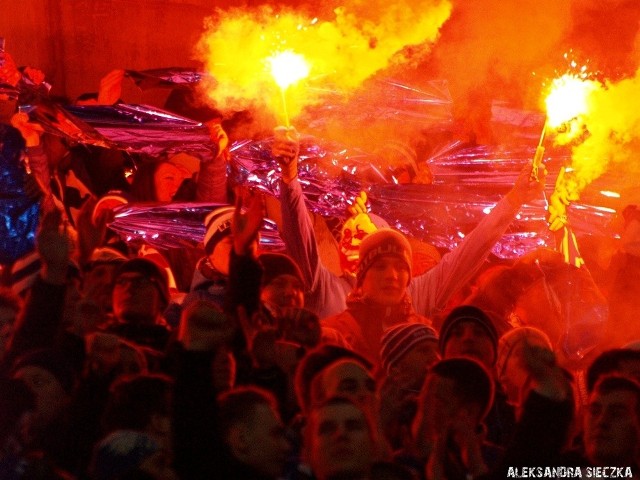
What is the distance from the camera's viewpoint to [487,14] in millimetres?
8148

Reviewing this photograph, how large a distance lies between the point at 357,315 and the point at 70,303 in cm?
138

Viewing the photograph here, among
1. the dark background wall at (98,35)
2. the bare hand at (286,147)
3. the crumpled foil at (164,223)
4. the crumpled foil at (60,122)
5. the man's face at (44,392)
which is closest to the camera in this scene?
the man's face at (44,392)

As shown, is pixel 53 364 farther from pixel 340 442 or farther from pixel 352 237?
pixel 352 237

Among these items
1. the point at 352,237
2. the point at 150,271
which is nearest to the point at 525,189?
the point at 352,237

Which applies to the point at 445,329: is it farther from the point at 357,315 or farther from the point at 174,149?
the point at 174,149

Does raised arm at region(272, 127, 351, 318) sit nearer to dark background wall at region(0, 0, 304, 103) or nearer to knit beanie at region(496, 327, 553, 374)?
knit beanie at region(496, 327, 553, 374)

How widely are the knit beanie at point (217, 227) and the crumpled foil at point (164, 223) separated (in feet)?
1.64

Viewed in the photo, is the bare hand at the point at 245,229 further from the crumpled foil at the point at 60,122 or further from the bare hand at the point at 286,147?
the crumpled foil at the point at 60,122

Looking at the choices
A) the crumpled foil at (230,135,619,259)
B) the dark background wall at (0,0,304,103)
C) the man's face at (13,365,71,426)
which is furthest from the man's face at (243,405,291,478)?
the dark background wall at (0,0,304,103)

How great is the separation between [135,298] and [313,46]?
2066mm

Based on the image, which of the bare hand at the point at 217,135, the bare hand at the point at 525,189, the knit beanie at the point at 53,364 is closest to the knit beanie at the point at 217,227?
the bare hand at the point at 217,135

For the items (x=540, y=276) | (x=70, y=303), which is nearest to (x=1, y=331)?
(x=70, y=303)

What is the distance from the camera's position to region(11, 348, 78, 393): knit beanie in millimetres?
3516

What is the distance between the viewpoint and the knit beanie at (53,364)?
11.5 feet
